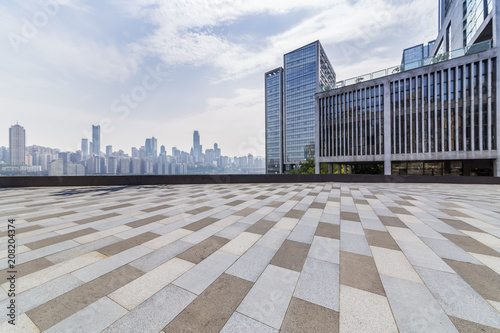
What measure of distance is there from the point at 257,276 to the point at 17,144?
4794 inches

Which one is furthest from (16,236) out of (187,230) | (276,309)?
(276,309)

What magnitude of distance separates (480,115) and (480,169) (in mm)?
8241

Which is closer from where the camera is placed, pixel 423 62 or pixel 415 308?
pixel 415 308

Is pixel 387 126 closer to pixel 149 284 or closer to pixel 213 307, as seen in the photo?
pixel 213 307

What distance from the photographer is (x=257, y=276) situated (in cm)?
320

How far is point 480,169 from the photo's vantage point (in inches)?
1112

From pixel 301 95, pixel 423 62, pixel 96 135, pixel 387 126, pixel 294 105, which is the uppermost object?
pixel 301 95

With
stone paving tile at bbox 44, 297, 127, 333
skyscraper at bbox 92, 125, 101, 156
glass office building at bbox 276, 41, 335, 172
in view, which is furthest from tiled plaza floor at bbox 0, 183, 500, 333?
glass office building at bbox 276, 41, 335, 172

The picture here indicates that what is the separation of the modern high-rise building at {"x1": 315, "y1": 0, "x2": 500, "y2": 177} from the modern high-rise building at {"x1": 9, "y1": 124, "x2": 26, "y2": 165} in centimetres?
11214

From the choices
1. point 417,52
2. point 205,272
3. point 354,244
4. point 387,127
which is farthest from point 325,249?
point 417,52

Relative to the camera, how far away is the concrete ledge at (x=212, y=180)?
58.4 feet

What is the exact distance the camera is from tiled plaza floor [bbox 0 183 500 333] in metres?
2.25

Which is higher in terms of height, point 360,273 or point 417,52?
point 417,52

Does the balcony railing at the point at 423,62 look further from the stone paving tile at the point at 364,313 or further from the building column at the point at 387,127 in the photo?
the stone paving tile at the point at 364,313
